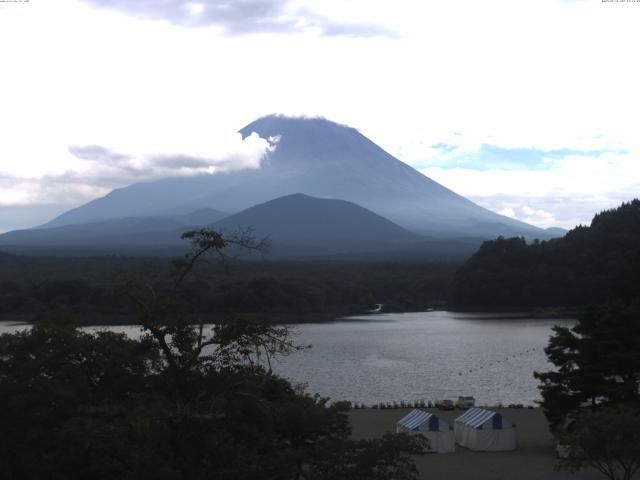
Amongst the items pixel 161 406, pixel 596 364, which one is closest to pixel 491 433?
pixel 596 364

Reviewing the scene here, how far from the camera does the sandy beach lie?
12.7 metres

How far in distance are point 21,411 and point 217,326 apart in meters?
3.45

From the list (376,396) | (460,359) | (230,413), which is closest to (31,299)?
(460,359)

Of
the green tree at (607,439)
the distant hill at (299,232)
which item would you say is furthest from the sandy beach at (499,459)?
the distant hill at (299,232)

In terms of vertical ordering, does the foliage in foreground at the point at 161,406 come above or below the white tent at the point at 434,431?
above

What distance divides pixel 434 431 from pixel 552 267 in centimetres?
3832

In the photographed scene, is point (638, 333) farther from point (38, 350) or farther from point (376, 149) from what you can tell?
point (376, 149)

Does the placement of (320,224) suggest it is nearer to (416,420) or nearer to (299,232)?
(299,232)

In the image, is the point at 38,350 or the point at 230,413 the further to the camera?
the point at 38,350

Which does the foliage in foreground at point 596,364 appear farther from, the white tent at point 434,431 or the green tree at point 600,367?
the white tent at point 434,431

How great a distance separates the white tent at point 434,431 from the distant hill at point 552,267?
109ft

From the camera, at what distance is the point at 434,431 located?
1466 centimetres

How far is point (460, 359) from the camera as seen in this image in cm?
2864

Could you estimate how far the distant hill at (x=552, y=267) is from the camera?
48750 millimetres
